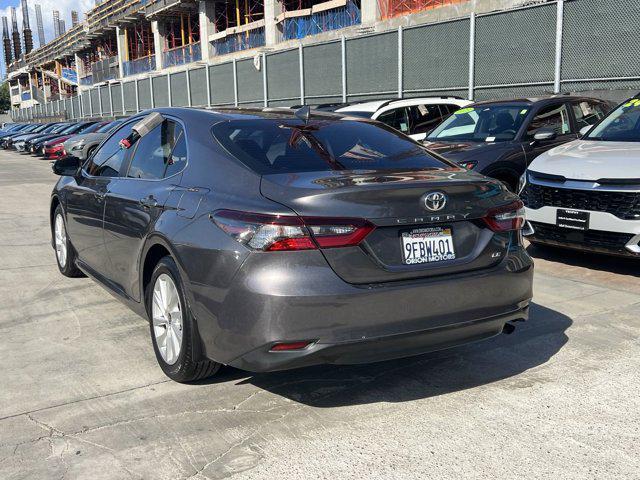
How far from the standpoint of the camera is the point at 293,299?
3191mm

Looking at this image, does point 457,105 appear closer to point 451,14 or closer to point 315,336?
point 315,336

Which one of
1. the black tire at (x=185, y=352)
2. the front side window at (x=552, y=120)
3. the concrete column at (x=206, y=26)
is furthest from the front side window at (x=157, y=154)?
the concrete column at (x=206, y=26)

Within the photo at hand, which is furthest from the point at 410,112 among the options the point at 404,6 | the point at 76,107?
the point at 76,107

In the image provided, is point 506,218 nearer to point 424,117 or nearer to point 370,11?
point 424,117

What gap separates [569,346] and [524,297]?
2.99ft

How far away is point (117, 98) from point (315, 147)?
4358cm

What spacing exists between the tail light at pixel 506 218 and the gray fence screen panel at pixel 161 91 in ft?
108

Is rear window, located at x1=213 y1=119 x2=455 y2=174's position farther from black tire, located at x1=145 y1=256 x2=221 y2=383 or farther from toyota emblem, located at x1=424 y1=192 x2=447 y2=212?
Answer: black tire, located at x1=145 y1=256 x2=221 y2=383

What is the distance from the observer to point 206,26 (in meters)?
42.7

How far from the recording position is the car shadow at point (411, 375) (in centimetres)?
383

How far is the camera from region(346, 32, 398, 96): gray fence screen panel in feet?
61.3

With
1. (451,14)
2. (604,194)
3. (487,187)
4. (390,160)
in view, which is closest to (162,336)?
(390,160)

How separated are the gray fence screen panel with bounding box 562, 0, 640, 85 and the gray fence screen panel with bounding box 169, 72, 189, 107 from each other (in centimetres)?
2226

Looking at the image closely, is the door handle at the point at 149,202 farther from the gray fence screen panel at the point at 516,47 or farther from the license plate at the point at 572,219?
the gray fence screen panel at the point at 516,47
